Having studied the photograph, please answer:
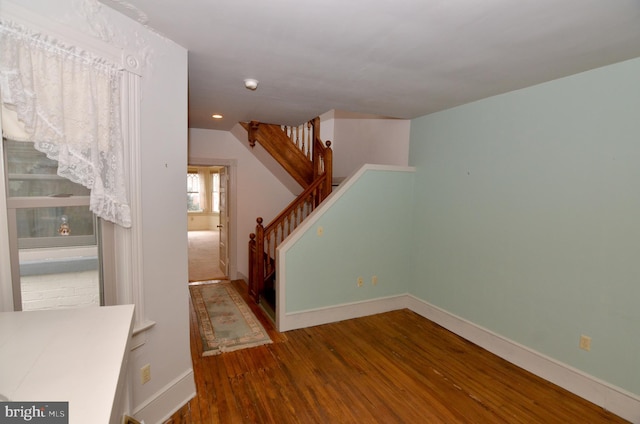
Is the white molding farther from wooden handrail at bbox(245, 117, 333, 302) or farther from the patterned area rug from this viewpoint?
wooden handrail at bbox(245, 117, 333, 302)

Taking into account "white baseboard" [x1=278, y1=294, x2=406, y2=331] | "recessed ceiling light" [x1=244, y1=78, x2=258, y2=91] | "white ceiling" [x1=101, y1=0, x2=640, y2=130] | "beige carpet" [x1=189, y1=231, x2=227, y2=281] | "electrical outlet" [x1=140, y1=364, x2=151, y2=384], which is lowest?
"beige carpet" [x1=189, y1=231, x2=227, y2=281]

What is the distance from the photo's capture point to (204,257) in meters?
7.04

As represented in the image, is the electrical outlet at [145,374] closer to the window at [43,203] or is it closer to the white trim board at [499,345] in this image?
the window at [43,203]

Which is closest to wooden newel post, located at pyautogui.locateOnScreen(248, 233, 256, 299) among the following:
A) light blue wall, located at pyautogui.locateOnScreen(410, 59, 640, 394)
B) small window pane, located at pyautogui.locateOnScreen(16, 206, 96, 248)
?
light blue wall, located at pyautogui.locateOnScreen(410, 59, 640, 394)

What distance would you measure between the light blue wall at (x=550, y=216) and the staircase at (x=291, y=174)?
1626 mm

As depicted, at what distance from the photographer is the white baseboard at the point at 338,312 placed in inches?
136

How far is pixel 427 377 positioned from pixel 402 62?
2.57 meters

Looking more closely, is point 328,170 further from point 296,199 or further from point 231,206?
point 231,206

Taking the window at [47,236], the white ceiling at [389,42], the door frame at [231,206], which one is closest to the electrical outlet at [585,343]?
the white ceiling at [389,42]

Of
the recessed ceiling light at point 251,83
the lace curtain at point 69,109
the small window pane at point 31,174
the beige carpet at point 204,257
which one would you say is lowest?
the beige carpet at point 204,257

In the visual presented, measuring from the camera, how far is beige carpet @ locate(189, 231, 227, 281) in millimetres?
5574

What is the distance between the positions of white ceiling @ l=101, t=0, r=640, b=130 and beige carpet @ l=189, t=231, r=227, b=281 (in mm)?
3605

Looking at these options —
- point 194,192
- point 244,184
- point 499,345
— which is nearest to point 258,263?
point 244,184

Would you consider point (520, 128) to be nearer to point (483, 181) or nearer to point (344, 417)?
point (483, 181)
